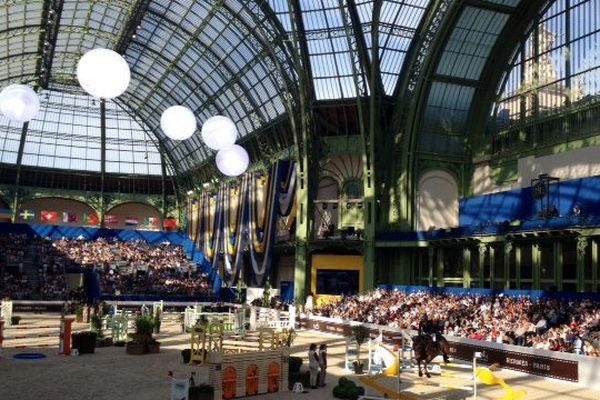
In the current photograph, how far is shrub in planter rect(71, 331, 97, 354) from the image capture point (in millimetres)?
29750

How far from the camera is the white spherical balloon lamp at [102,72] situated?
20.1 meters

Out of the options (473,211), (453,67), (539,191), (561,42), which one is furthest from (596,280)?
(453,67)

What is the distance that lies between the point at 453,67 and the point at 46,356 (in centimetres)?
3572

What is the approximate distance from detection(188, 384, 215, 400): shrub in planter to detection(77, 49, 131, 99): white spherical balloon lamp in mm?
9614

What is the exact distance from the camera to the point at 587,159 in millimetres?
40469

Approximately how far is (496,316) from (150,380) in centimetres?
1967

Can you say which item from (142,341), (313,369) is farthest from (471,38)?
(313,369)

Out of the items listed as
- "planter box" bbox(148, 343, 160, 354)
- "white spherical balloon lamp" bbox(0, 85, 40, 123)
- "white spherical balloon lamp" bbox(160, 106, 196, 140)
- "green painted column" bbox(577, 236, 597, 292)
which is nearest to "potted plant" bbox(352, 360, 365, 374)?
"planter box" bbox(148, 343, 160, 354)

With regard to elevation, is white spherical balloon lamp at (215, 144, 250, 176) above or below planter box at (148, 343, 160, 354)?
above

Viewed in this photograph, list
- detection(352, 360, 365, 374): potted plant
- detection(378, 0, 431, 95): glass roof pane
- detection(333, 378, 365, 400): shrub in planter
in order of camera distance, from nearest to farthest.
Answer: detection(333, 378, 365, 400): shrub in planter
detection(352, 360, 365, 374): potted plant
detection(378, 0, 431, 95): glass roof pane

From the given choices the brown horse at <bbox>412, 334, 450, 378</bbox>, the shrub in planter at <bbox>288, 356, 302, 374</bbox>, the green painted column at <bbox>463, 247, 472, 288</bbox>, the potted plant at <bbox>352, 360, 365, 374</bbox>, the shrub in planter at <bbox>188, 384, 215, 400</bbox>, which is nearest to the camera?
the shrub in planter at <bbox>188, 384, 215, 400</bbox>

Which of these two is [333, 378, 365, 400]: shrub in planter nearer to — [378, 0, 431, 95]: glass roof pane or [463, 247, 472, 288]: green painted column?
[463, 247, 472, 288]: green painted column

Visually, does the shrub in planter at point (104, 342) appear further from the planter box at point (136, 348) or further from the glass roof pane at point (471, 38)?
the glass roof pane at point (471, 38)

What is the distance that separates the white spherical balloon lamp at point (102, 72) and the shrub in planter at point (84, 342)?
1394 cm
